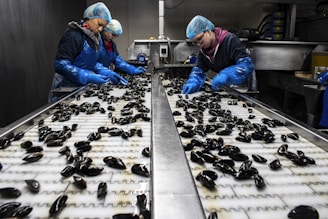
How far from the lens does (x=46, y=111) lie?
1.61m

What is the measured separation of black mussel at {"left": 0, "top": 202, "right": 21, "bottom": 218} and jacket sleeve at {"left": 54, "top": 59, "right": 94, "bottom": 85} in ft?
6.56

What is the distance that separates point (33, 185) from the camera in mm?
777

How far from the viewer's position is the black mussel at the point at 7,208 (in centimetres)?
65

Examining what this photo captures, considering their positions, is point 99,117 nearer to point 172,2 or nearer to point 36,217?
point 36,217

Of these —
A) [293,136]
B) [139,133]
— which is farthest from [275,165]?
[139,133]

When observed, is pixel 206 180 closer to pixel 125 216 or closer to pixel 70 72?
pixel 125 216

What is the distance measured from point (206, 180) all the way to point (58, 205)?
424 millimetres

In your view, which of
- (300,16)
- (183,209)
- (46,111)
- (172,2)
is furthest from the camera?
(300,16)

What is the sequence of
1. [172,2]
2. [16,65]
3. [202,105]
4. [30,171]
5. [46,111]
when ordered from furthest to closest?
[172,2] < [16,65] < [202,105] < [46,111] < [30,171]

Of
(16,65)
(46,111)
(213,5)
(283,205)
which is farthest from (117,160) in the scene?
Answer: (213,5)

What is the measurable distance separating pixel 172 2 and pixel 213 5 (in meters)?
1.87

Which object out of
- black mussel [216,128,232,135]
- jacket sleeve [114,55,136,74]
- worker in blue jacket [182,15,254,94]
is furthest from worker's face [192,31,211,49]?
black mussel [216,128,232,135]

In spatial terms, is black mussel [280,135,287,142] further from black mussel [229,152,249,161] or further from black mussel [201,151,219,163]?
black mussel [201,151,219,163]

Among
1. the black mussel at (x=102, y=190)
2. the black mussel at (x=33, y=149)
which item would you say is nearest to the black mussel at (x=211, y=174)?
the black mussel at (x=102, y=190)
